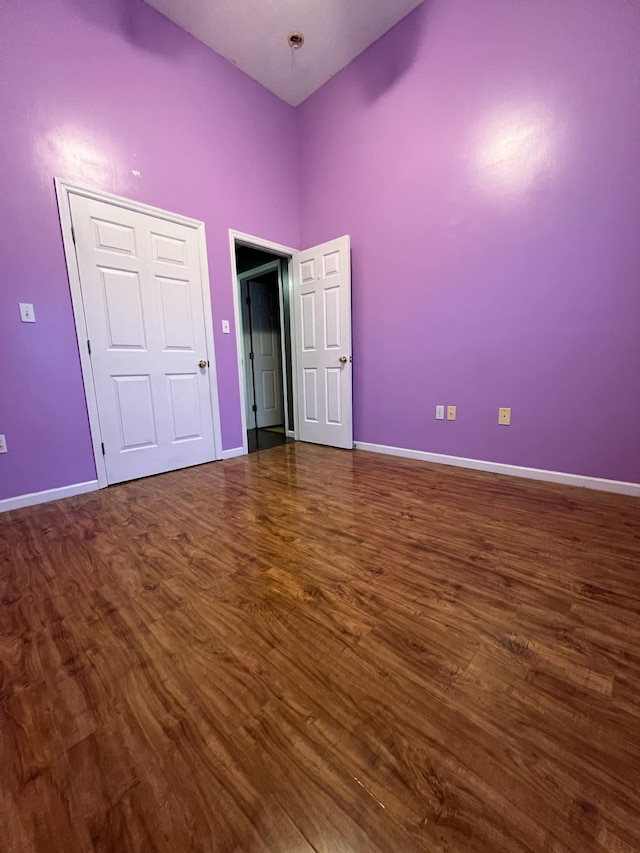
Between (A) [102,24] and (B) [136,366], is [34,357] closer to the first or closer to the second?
(B) [136,366]

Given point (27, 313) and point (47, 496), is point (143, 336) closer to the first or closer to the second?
point (27, 313)

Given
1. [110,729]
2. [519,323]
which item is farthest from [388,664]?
[519,323]

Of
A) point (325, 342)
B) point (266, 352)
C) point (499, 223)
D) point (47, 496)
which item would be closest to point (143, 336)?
point (47, 496)

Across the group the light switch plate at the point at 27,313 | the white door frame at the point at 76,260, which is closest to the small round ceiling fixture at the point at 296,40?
the white door frame at the point at 76,260

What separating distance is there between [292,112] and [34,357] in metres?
3.35

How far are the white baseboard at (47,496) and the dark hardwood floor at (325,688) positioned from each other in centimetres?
49

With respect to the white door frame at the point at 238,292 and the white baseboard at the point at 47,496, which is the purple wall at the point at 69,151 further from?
the white door frame at the point at 238,292

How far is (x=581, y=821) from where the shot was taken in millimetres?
599

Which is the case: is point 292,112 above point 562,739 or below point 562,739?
above

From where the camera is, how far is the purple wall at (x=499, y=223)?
1921 millimetres

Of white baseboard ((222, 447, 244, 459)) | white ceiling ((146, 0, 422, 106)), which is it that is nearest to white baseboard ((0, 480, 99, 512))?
white baseboard ((222, 447, 244, 459))

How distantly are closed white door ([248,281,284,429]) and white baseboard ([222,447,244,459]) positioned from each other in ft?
5.51

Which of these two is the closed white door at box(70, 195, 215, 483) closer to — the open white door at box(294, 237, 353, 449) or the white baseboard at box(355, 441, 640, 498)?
the open white door at box(294, 237, 353, 449)

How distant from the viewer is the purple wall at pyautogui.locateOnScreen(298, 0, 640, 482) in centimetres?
192
